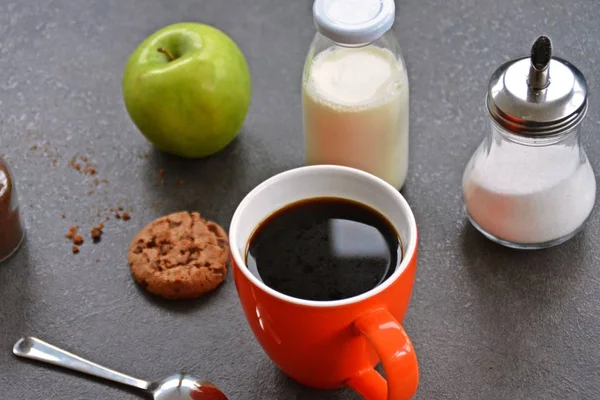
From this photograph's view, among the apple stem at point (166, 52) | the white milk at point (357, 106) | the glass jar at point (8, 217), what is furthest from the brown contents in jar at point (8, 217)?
the white milk at point (357, 106)

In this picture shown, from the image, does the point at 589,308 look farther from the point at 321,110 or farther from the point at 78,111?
the point at 78,111

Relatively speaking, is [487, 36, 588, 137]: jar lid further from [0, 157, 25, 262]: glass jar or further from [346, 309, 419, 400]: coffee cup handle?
[0, 157, 25, 262]: glass jar

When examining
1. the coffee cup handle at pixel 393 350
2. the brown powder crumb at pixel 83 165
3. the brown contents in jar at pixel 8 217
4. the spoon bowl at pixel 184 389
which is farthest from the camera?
the brown powder crumb at pixel 83 165

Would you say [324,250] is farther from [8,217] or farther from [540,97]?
[8,217]

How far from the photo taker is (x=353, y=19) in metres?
0.90

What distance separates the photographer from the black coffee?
815 millimetres

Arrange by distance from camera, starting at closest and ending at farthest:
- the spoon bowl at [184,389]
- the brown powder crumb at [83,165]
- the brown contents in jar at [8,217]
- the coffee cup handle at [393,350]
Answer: the coffee cup handle at [393,350]
the spoon bowl at [184,389]
the brown contents in jar at [8,217]
the brown powder crumb at [83,165]

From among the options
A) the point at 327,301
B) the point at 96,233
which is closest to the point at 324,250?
the point at 327,301

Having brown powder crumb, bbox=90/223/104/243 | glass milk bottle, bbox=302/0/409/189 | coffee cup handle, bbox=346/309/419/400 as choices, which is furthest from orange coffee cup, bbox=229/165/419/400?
brown powder crumb, bbox=90/223/104/243

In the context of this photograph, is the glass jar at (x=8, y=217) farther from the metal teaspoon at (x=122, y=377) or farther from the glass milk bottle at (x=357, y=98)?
the glass milk bottle at (x=357, y=98)

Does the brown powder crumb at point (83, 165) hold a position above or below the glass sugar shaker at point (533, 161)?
below

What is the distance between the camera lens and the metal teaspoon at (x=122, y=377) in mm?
868

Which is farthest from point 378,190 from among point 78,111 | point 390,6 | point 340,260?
point 78,111

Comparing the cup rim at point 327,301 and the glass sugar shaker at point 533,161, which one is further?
the glass sugar shaker at point 533,161
